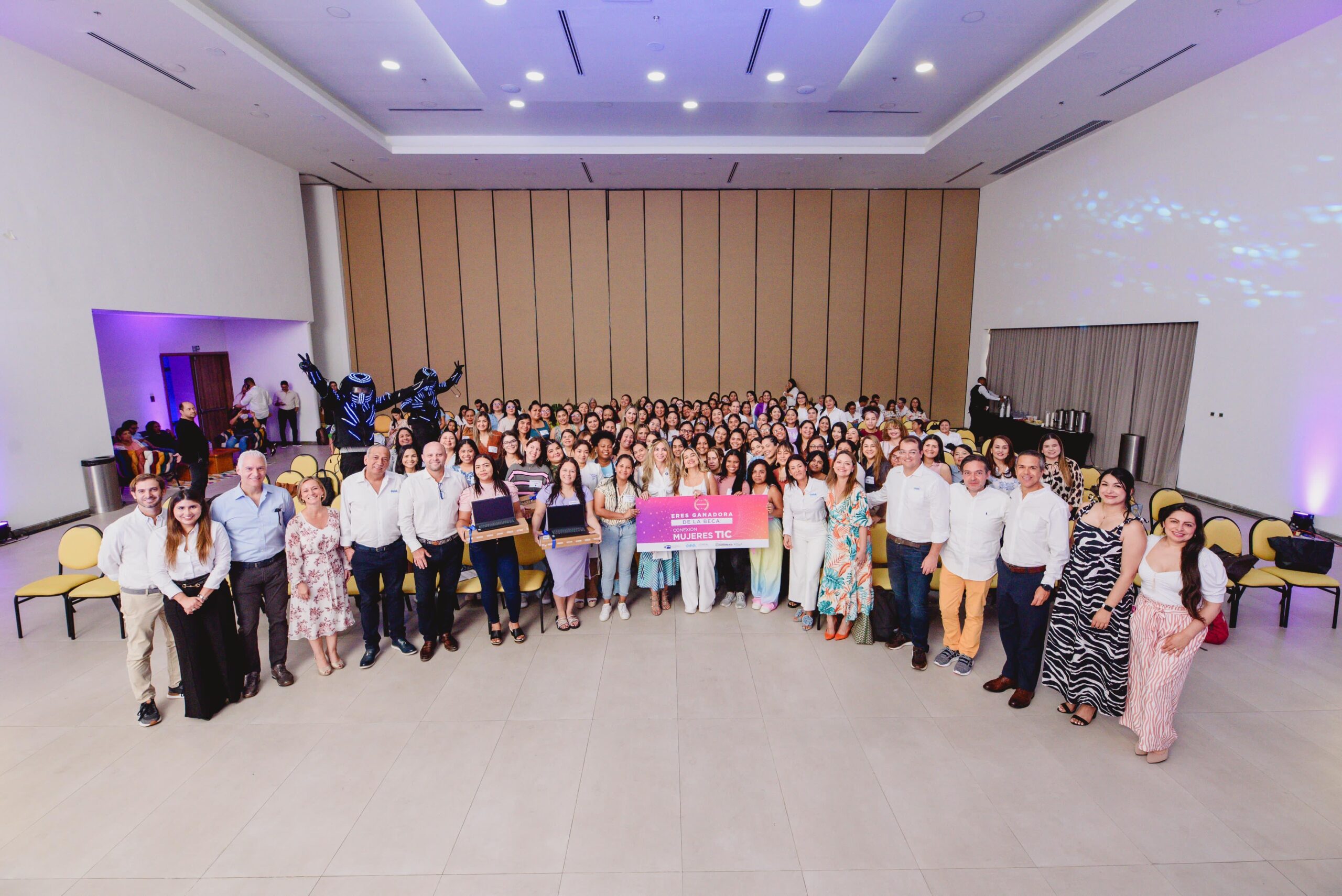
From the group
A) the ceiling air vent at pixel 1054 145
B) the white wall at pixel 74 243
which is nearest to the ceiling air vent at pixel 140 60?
the white wall at pixel 74 243

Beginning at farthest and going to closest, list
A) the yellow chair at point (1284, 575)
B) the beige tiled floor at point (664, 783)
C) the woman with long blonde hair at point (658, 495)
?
the woman with long blonde hair at point (658, 495) < the yellow chair at point (1284, 575) < the beige tiled floor at point (664, 783)

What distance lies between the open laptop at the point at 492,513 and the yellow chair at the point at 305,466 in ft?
12.0

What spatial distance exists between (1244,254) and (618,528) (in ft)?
29.4

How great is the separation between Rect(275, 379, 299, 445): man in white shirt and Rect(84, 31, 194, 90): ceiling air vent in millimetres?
6768

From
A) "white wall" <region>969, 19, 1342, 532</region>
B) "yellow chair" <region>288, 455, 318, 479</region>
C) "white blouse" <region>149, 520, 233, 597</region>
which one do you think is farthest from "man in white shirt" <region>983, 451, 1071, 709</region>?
"yellow chair" <region>288, 455, 318, 479</region>

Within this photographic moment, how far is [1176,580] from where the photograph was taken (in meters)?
3.26

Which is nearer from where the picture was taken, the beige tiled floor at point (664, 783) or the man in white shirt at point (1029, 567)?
the beige tiled floor at point (664, 783)

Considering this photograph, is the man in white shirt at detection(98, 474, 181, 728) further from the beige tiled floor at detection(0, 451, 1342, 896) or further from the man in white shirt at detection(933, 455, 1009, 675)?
the man in white shirt at detection(933, 455, 1009, 675)

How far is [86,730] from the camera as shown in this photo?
378 centimetres

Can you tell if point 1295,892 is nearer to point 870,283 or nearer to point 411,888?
point 411,888

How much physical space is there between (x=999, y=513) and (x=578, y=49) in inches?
288

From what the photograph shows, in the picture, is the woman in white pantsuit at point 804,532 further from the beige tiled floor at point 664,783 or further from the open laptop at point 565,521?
the open laptop at point 565,521

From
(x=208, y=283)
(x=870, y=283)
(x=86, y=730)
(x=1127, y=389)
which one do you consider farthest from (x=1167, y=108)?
(x=208, y=283)

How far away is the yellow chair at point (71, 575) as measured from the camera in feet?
15.8
